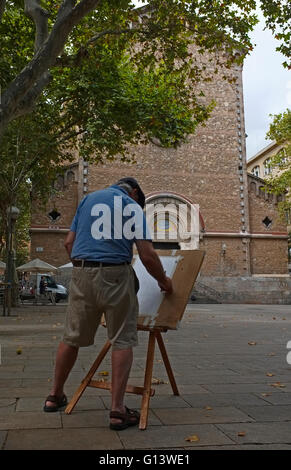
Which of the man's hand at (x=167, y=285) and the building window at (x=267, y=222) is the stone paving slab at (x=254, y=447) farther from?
the building window at (x=267, y=222)

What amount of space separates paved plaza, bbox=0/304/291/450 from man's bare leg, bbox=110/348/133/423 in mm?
188

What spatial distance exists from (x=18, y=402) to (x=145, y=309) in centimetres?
143

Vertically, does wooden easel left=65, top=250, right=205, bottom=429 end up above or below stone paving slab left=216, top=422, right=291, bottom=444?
above

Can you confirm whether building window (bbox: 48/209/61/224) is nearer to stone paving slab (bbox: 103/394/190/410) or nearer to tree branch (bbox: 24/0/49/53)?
tree branch (bbox: 24/0/49/53)

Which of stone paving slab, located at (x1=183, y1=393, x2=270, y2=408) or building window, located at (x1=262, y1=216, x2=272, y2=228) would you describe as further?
building window, located at (x1=262, y1=216, x2=272, y2=228)

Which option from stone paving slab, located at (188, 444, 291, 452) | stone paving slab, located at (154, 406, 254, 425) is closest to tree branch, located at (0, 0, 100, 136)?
stone paving slab, located at (154, 406, 254, 425)

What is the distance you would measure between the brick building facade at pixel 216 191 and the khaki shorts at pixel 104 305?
2638cm

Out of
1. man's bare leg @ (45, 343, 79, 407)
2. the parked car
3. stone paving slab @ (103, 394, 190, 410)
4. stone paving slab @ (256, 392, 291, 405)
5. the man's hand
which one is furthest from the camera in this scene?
the parked car

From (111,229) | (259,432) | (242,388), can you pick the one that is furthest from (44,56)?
(259,432)

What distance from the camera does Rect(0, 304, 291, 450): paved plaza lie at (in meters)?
3.07

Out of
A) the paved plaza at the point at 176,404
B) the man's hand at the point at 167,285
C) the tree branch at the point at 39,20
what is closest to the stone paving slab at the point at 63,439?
the paved plaza at the point at 176,404

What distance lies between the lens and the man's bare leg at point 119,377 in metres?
3.41

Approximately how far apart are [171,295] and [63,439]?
57.4 inches

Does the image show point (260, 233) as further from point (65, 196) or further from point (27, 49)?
point (27, 49)
